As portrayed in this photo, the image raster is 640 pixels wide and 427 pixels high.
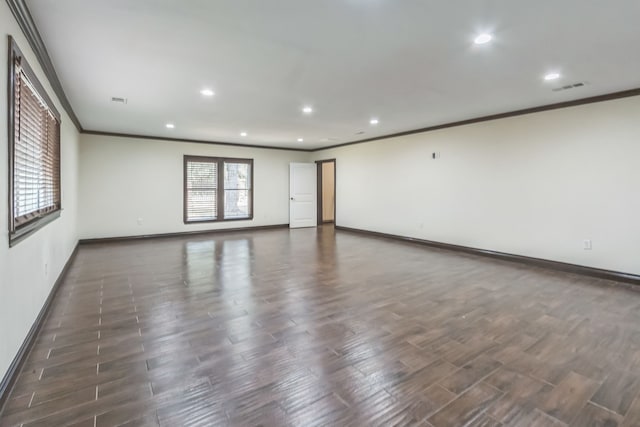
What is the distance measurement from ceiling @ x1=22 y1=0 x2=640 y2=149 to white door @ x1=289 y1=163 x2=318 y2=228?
4.27 metres

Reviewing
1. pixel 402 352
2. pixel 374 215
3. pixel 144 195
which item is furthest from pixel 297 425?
pixel 144 195

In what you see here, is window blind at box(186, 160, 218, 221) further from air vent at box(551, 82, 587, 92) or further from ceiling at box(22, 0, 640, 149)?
air vent at box(551, 82, 587, 92)

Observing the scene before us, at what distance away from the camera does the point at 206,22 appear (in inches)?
96.3

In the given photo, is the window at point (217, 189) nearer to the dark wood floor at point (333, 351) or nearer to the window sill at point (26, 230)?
the dark wood floor at point (333, 351)

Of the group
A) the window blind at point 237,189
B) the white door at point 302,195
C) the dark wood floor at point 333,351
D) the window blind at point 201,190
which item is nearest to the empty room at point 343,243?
the dark wood floor at point 333,351

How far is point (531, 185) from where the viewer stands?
5.07 meters

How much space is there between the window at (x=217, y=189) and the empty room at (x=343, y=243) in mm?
1547

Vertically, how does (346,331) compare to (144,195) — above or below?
below

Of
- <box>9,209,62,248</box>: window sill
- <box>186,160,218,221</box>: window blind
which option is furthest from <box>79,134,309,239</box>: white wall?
<box>9,209,62,248</box>: window sill

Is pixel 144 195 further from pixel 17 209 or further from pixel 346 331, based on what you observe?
pixel 346 331

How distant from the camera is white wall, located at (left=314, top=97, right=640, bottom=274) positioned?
424 centimetres

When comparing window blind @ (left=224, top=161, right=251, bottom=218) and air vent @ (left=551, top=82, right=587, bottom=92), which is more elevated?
air vent @ (left=551, top=82, right=587, bottom=92)

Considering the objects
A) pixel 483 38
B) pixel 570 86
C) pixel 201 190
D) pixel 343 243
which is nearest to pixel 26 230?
pixel 483 38

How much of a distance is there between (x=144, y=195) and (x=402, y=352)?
23.0 feet
